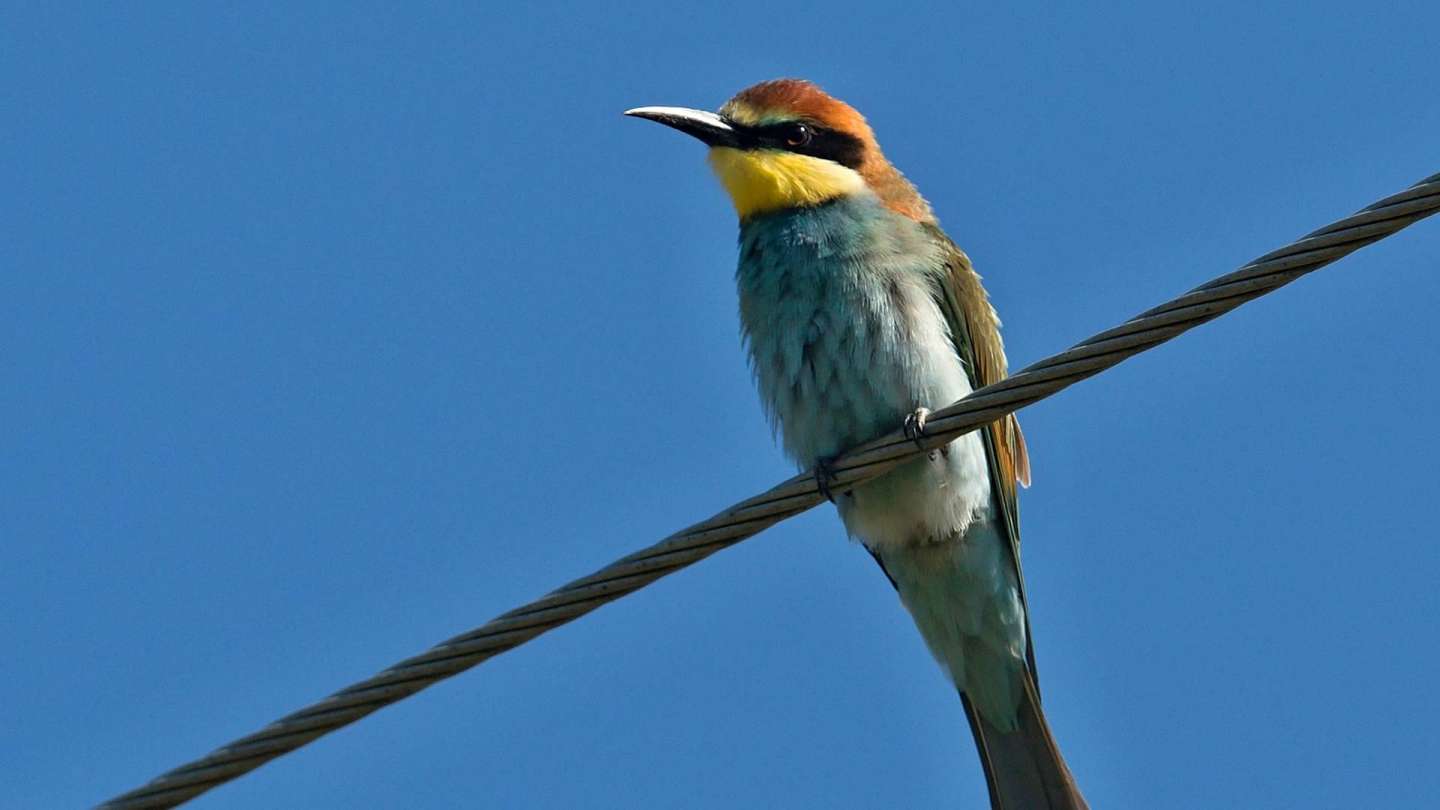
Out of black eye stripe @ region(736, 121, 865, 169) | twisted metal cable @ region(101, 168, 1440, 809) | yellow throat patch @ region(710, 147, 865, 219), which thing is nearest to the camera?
twisted metal cable @ region(101, 168, 1440, 809)

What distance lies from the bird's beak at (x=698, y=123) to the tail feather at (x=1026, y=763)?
5.14ft

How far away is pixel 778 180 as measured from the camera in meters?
4.56

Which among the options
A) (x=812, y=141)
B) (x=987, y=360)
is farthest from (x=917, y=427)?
(x=812, y=141)

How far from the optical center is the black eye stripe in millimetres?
4719

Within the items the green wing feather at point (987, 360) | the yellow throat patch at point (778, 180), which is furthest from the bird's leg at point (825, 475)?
the yellow throat patch at point (778, 180)

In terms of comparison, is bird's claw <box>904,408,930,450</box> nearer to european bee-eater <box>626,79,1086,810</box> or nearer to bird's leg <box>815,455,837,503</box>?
european bee-eater <box>626,79,1086,810</box>

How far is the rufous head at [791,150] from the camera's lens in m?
4.55

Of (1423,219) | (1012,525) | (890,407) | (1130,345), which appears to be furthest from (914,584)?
(1423,219)

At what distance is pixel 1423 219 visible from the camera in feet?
8.67

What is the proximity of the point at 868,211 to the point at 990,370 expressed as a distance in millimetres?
524

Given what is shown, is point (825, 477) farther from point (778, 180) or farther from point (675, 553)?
point (778, 180)

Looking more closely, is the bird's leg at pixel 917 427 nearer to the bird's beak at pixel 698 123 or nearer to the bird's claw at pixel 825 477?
the bird's claw at pixel 825 477

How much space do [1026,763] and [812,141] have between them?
1681 millimetres

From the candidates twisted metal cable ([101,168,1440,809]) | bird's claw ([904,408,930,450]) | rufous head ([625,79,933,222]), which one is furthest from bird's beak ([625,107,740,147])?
twisted metal cable ([101,168,1440,809])
